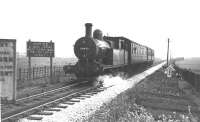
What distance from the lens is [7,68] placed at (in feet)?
23.1

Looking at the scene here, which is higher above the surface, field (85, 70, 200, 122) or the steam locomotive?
the steam locomotive

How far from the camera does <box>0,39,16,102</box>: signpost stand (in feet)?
22.4

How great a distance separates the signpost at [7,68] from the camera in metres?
6.83

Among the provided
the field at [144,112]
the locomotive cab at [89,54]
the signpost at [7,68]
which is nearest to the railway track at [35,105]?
the signpost at [7,68]

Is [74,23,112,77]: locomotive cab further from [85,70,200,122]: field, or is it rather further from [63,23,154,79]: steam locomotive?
[85,70,200,122]: field

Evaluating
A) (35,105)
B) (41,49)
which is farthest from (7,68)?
(41,49)

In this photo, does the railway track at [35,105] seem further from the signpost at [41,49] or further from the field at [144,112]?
the signpost at [41,49]

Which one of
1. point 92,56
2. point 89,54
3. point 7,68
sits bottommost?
point 7,68

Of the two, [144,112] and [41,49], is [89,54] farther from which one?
[144,112]

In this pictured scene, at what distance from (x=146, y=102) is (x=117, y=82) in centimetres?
885

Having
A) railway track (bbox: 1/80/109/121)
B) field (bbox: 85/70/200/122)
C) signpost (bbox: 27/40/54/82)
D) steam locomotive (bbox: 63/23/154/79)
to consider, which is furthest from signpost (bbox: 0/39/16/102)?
signpost (bbox: 27/40/54/82)

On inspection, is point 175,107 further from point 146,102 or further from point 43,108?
point 43,108

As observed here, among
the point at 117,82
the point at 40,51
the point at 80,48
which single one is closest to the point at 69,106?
the point at 80,48

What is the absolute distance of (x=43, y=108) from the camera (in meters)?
9.21
